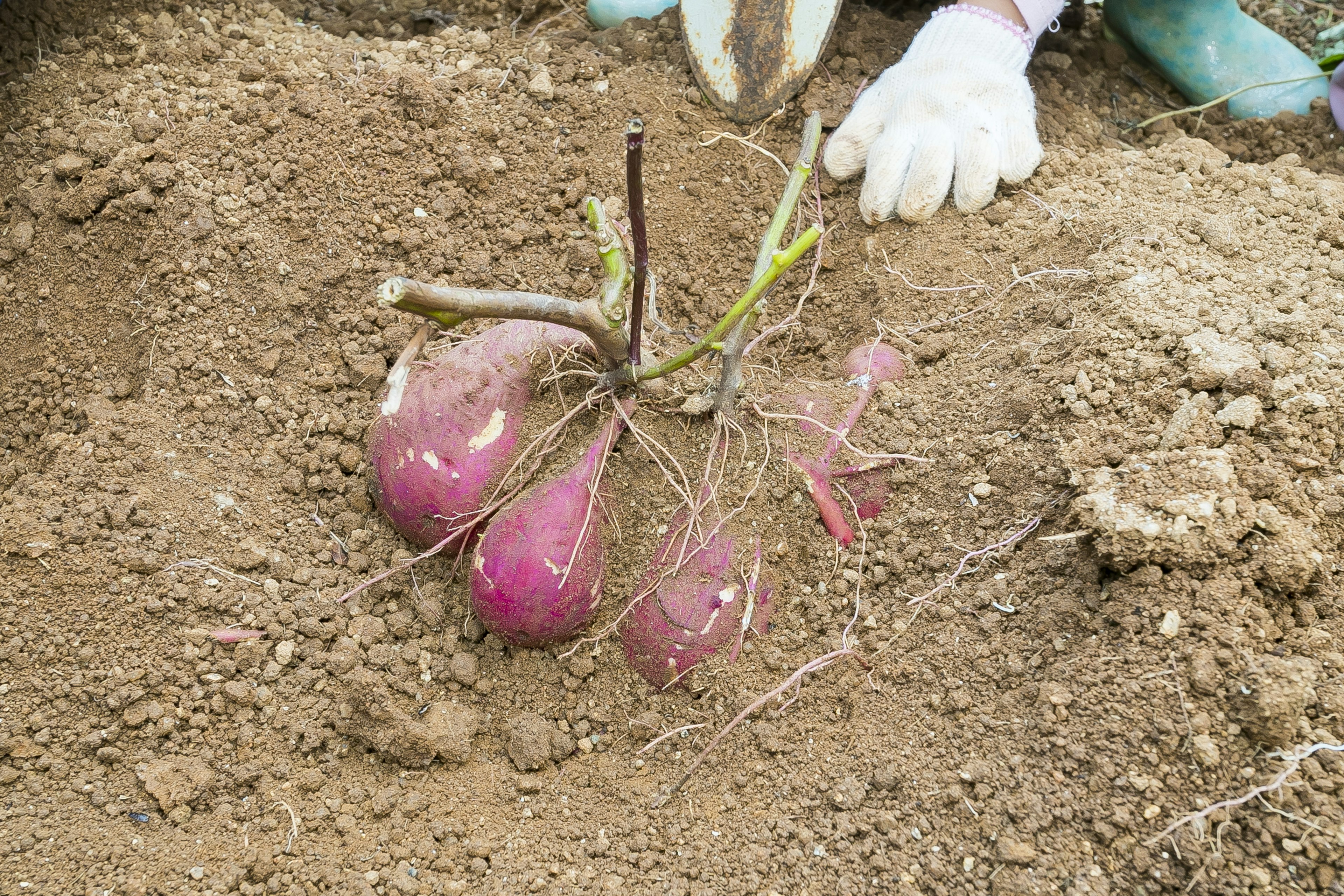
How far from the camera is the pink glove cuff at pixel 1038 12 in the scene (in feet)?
6.34

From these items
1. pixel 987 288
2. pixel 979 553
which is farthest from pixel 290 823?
pixel 987 288

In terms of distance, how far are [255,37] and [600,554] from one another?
1389mm

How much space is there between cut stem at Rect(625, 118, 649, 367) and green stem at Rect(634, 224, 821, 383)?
0.05 metres

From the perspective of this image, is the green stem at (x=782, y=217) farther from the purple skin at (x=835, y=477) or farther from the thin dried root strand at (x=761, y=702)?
the thin dried root strand at (x=761, y=702)

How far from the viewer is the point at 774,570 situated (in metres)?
1.45

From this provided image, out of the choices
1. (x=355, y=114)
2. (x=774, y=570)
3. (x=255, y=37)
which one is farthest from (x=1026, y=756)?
(x=255, y=37)

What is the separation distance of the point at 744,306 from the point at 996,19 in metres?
1.10

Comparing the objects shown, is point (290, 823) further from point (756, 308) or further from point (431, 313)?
point (756, 308)

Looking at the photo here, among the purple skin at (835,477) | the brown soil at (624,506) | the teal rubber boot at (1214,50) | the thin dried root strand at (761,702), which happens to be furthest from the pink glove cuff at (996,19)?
the thin dried root strand at (761,702)

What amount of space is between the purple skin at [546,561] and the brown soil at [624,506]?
7 centimetres

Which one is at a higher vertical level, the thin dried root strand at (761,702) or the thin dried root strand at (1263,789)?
the thin dried root strand at (1263,789)

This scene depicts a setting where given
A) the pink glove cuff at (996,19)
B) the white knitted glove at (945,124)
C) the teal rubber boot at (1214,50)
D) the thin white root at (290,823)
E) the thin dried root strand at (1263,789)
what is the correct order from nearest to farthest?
the thin dried root strand at (1263,789) → the thin white root at (290,823) → the white knitted glove at (945,124) → the pink glove cuff at (996,19) → the teal rubber boot at (1214,50)

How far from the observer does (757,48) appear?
1.95m

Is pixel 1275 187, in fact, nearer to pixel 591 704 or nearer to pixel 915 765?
pixel 915 765
